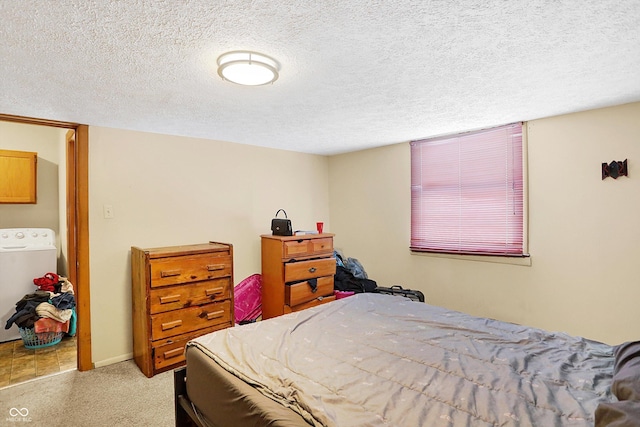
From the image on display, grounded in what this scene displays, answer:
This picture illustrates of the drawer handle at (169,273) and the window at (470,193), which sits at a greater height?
the window at (470,193)

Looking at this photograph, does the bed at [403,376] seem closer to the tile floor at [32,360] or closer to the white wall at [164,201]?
the white wall at [164,201]

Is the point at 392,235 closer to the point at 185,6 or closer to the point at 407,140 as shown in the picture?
the point at 407,140

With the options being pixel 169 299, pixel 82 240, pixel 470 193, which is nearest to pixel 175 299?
pixel 169 299

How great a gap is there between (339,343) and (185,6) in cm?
163

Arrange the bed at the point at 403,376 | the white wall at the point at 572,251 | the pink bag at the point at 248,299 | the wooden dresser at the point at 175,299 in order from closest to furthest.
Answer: the bed at the point at 403,376 → the white wall at the point at 572,251 → the wooden dresser at the point at 175,299 → the pink bag at the point at 248,299

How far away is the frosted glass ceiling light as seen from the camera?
1554 mm

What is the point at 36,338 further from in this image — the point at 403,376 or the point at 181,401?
the point at 403,376

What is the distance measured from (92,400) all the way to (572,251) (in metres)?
3.76

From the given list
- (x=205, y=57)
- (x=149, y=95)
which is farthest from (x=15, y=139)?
(x=205, y=57)

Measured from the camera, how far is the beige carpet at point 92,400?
199 centimetres

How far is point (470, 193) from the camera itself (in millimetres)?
3186

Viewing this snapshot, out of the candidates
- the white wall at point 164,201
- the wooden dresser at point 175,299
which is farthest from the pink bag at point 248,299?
the wooden dresser at point 175,299

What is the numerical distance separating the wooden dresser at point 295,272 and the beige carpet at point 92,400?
47.1 inches

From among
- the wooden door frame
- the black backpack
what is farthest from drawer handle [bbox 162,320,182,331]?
the black backpack
